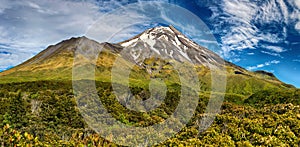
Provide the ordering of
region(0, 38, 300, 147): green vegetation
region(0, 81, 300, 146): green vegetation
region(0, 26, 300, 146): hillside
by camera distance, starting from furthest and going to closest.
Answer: region(0, 26, 300, 146): hillside
region(0, 38, 300, 147): green vegetation
region(0, 81, 300, 146): green vegetation

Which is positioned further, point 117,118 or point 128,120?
point 128,120

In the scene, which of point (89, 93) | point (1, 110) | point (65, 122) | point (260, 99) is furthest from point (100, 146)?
point (260, 99)

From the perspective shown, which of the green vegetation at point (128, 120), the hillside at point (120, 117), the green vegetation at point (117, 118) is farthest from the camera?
the hillside at point (120, 117)

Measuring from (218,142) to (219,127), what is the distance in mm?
7771

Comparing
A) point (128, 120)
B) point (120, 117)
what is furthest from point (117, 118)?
point (128, 120)

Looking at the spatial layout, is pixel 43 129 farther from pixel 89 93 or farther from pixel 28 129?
pixel 89 93

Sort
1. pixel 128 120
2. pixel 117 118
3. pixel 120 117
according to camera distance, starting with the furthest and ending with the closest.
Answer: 1. pixel 128 120
2. pixel 120 117
3. pixel 117 118

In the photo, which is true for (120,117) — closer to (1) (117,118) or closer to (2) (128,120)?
(1) (117,118)

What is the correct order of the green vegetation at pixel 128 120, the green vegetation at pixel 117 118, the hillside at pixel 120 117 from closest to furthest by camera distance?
the green vegetation at pixel 128 120, the green vegetation at pixel 117 118, the hillside at pixel 120 117

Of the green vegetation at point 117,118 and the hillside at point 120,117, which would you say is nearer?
the green vegetation at point 117,118

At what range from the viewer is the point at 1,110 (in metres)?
92.8

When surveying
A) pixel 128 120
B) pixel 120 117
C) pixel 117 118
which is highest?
pixel 120 117

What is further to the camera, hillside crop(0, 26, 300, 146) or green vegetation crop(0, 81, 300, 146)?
hillside crop(0, 26, 300, 146)

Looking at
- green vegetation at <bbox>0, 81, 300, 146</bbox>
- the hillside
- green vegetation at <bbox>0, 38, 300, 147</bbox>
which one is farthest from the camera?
the hillside
